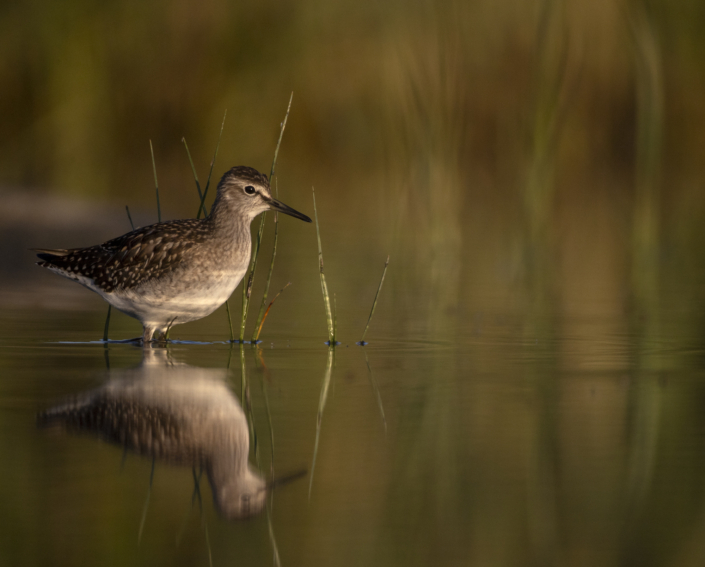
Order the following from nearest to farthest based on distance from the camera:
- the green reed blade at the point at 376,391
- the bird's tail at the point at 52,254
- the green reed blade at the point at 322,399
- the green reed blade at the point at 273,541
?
1. the green reed blade at the point at 273,541
2. the green reed blade at the point at 322,399
3. the green reed blade at the point at 376,391
4. the bird's tail at the point at 52,254

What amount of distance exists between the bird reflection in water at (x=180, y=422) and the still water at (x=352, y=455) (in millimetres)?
12

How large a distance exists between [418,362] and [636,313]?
235 cm

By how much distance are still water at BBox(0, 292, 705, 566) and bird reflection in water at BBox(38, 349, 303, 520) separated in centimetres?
1

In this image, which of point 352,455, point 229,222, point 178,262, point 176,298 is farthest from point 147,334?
point 352,455

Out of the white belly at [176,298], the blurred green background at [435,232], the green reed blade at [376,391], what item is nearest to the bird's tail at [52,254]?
the blurred green background at [435,232]

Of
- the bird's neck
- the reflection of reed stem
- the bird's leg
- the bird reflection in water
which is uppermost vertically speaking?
the bird's neck

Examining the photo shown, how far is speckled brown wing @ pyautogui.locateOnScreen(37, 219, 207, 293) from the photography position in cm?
629

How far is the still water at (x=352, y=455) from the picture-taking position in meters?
2.92

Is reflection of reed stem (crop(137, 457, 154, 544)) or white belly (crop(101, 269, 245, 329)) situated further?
white belly (crop(101, 269, 245, 329))

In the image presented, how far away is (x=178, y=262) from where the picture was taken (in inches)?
246

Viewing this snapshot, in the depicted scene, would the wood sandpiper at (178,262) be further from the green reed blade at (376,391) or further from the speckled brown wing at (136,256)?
the green reed blade at (376,391)

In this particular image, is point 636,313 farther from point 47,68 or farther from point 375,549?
point 47,68

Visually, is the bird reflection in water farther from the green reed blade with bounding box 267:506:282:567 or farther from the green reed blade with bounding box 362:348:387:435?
the green reed blade with bounding box 362:348:387:435

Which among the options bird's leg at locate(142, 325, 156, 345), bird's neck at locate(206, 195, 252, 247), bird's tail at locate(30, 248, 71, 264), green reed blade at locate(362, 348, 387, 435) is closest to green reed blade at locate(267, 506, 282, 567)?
green reed blade at locate(362, 348, 387, 435)
